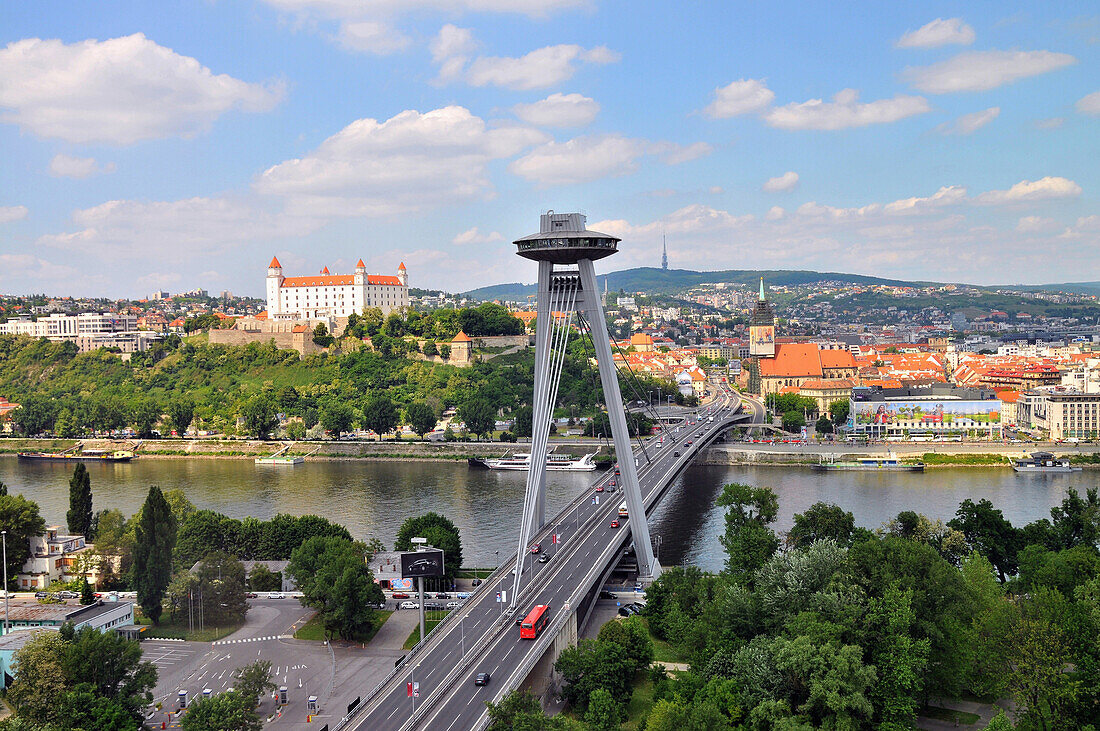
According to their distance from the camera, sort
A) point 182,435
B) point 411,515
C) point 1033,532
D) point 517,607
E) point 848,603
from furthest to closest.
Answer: point 182,435
point 411,515
point 1033,532
point 517,607
point 848,603

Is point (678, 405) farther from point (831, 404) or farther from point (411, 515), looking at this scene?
point (411, 515)

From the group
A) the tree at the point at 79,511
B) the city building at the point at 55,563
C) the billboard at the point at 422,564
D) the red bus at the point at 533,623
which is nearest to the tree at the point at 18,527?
the city building at the point at 55,563

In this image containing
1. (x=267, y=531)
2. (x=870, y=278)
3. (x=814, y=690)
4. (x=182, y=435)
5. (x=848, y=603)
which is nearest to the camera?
(x=814, y=690)

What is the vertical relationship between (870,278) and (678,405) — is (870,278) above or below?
above

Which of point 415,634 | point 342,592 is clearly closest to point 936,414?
point 415,634

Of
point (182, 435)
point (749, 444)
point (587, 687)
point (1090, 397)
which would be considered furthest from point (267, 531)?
point (1090, 397)
